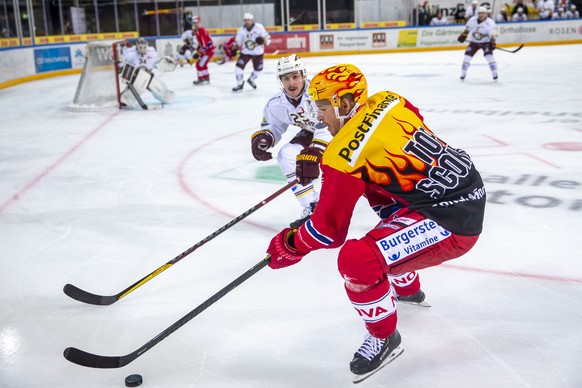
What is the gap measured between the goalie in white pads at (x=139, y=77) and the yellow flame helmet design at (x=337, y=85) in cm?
660

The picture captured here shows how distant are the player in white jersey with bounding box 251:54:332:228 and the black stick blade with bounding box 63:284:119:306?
42.2 inches

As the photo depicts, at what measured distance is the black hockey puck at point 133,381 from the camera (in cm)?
193

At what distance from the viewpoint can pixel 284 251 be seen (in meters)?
1.91

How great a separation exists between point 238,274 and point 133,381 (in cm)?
98

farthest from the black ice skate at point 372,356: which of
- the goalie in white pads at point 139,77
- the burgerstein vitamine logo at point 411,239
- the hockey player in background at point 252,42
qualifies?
the hockey player in background at point 252,42

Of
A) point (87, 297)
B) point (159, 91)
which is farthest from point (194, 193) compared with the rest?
point (159, 91)

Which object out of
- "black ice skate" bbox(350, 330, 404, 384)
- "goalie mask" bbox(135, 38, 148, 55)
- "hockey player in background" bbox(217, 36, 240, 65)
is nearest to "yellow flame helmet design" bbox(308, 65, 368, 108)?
"black ice skate" bbox(350, 330, 404, 384)

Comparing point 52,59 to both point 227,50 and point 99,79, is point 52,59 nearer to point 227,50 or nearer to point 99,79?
point 227,50

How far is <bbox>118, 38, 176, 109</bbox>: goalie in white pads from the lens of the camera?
26.6ft

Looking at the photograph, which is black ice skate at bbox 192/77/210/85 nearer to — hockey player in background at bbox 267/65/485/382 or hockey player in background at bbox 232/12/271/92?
hockey player in background at bbox 232/12/271/92

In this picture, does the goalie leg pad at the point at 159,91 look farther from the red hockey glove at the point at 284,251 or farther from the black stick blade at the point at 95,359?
the red hockey glove at the point at 284,251

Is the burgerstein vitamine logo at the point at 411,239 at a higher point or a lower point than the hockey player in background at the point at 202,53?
lower

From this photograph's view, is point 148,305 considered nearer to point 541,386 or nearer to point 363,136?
point 363,136

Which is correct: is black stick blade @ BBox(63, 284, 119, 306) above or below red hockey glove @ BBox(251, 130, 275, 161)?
→ below
